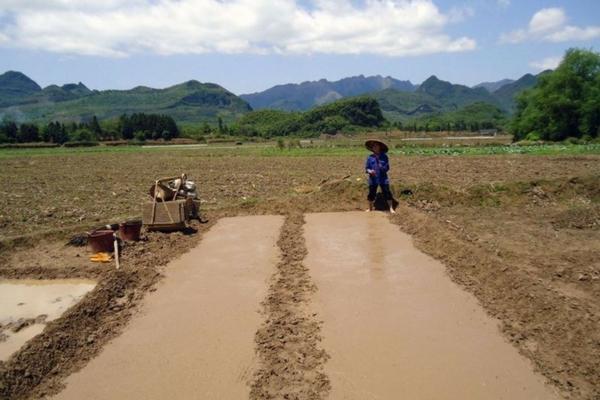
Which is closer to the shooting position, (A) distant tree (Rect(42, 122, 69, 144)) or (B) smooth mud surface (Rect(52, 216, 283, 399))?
(B) smooth mud surface (Rect(52, 216, 283, 399))

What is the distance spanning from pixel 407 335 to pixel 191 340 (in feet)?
7.53

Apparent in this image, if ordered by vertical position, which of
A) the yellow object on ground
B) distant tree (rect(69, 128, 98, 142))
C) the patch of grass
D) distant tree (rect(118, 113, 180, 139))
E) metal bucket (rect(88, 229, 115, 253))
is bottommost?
the yellow object on ground

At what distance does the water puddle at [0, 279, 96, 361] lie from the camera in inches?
206

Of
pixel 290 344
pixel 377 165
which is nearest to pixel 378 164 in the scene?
pixel 377 165

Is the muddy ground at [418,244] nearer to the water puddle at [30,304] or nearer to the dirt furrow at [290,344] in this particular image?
the dirt furrow at [290,344]

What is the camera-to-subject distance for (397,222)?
32.2ft

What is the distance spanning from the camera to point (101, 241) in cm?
782

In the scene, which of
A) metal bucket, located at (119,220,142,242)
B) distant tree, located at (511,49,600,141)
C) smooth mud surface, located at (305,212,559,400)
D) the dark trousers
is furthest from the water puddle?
distant tree, located at (511,49,600,141)

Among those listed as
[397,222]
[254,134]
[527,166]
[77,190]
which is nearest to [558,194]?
[397,222]

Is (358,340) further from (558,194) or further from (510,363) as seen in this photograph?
(558,194)

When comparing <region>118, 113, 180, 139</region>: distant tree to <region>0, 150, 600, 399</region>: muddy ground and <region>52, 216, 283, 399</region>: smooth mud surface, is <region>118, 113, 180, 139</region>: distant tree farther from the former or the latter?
<region>52, 216, 283, 399</region>: smooth mud surface

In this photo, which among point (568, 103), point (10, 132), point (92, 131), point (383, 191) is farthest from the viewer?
point (92, 131)

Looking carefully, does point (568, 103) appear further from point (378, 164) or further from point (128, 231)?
point (128, 231)

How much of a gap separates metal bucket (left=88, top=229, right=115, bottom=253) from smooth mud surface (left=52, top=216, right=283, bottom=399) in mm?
1260
